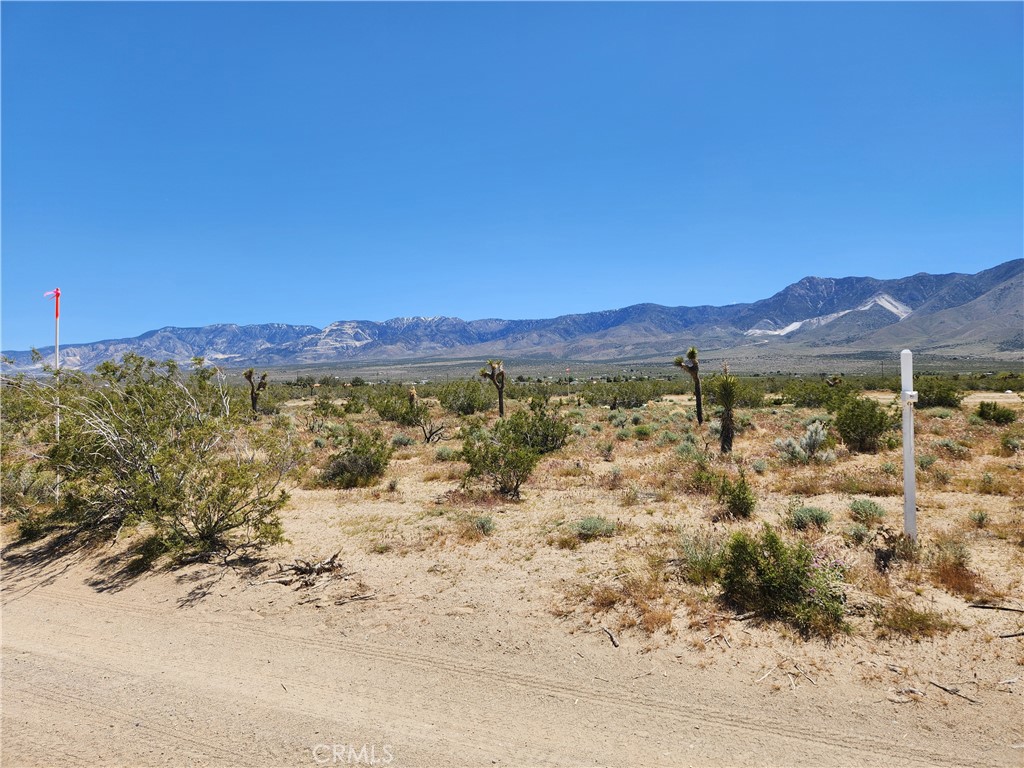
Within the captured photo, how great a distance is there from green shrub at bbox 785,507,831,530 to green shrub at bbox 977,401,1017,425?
18.4 metres

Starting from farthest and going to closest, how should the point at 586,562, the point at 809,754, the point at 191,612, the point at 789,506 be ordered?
1. the point at 789,506
2. the point at 586,562
3. the point at 191,612
4. the point at 809,754

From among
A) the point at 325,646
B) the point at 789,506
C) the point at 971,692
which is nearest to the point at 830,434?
the point at 789,506

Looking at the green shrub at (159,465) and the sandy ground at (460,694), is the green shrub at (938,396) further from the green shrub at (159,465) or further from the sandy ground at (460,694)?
the green shrub at (159,465)

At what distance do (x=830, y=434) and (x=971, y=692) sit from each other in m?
15.5

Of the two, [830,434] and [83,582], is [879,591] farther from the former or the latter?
[830,434]

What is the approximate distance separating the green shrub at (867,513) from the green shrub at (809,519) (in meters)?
0.56

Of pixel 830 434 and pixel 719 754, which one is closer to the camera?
pixel 719 754

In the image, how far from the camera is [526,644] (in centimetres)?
571

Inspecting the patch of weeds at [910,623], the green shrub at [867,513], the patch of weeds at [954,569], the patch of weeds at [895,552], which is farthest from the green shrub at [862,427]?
the patch of weeds at [910,623]

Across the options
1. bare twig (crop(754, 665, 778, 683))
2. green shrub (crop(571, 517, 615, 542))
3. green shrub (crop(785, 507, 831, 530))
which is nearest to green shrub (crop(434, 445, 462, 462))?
green shrub (crop(571, 517, 615, 542))

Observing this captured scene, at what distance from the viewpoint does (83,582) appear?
789 cm

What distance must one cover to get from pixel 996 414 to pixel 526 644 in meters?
24.7

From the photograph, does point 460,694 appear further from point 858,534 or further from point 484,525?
point 858,534

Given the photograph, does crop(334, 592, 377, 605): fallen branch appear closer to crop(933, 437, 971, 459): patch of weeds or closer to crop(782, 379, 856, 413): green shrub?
crop(933, 437, 971, 459): patch of weeds
